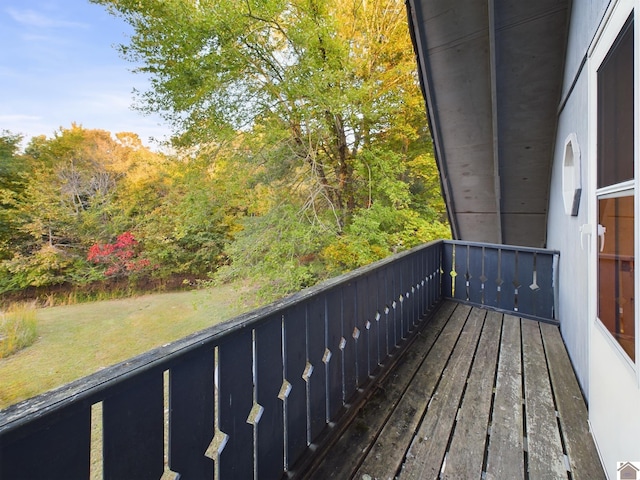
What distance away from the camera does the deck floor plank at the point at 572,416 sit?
52.4 inches

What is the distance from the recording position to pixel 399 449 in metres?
1.44

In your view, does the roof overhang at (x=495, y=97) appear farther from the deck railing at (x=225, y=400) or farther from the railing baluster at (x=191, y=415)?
the railing baluster at (x=191, y=415)

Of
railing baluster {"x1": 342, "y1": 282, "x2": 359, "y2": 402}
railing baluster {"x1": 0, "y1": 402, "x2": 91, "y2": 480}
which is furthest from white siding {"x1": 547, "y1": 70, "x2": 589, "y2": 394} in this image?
railing baluster {"x1": 0, "y1": 402, "x2": 91, "y2": 480}

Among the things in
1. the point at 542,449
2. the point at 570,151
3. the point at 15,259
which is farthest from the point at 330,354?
the point at 15,259

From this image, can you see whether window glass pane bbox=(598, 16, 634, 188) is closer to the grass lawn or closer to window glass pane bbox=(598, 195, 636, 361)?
window glass pane bbox=(598, 195, 636, 361)

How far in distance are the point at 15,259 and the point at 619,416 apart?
43.9 feet

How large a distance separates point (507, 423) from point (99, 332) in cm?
871

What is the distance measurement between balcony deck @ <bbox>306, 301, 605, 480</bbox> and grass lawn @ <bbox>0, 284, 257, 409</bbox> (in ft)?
16.7

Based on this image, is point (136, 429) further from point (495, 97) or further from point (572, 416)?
point (495, 97)

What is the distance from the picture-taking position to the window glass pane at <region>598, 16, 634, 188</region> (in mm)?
1115

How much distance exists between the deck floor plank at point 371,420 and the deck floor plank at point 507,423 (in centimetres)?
54

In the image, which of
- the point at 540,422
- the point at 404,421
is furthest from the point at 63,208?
the point at 540,422

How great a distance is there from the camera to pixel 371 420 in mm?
1653

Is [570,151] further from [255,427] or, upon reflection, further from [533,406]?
[255,427]
